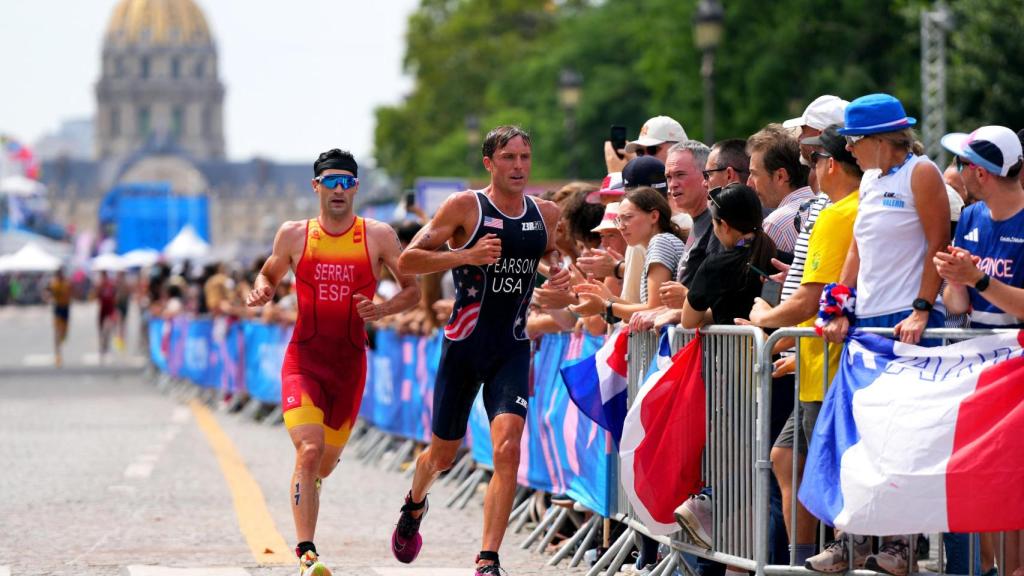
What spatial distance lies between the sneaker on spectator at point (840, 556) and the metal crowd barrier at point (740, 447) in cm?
8

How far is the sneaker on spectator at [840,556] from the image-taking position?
23.9ft

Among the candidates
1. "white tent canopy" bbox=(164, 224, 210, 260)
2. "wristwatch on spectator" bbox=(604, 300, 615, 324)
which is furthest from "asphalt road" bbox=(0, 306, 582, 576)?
"white tent canopy" bbox=(164, 224, 210, 260)

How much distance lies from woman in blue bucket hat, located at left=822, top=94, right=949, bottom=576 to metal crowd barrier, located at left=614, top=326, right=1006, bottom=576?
0.19 metres

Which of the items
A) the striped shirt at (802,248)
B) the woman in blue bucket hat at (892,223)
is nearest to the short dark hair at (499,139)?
the striped shirt at (802,248)

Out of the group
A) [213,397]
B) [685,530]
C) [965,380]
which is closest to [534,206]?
[685,530]

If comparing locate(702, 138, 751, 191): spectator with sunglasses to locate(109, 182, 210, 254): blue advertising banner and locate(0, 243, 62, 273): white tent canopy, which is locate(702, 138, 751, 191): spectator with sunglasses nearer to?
locate(0, 243, 62, 273): white tent canopy

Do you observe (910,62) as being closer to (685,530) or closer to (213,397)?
(213,397)

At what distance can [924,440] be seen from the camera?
6.84 m

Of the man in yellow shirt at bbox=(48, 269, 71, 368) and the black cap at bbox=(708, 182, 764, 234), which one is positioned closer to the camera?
the black cap at bbox=(708, 182, 764, 234)

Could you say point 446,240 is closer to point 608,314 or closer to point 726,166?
point 608,314

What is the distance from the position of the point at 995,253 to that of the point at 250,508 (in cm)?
674

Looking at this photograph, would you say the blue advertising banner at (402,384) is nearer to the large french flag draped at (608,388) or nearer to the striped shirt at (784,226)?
the large french flag draped at (608,388)

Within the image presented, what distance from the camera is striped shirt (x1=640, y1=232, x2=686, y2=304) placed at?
30.8ft

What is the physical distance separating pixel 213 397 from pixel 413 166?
2194 inches
